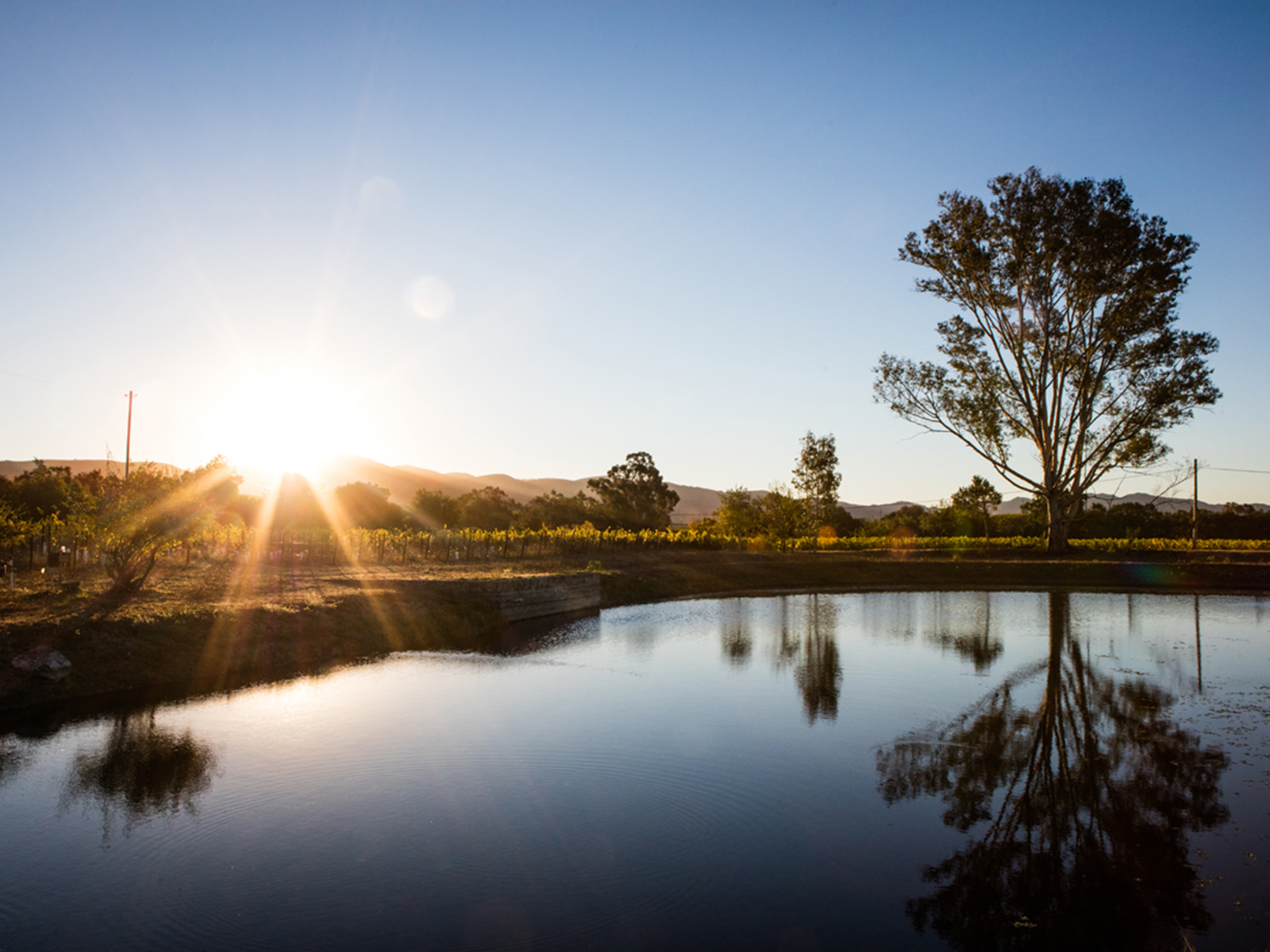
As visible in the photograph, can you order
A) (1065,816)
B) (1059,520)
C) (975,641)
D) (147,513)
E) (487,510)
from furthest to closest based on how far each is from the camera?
(487,510) → (1059,520) → (975,641) → (147,513) → (1065,816)

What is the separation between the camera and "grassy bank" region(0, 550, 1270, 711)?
1439cm

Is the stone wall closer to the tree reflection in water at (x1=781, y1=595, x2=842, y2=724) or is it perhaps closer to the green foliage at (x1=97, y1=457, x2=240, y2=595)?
the green foliage at (x1=97, y1=457, x2=240, y2=595)

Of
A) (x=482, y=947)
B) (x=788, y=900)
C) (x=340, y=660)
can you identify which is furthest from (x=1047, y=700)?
(x=340, y=660)

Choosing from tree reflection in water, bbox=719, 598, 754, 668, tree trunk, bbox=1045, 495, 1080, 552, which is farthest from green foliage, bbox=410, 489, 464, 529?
tree trunk, bbox=1045, 495, 1080, 552

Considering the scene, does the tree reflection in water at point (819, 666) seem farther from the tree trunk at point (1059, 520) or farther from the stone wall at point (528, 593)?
the tree trunk at point (1059, 520)

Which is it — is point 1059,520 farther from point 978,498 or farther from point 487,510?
point 487,510

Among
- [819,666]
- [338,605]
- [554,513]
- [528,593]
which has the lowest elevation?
[819,666]

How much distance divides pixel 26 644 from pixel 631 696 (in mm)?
10320

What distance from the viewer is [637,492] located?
9006 cm

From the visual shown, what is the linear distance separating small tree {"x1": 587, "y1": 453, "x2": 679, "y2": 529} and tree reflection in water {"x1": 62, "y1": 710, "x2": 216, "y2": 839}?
75.6 m

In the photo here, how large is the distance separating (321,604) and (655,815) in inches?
548

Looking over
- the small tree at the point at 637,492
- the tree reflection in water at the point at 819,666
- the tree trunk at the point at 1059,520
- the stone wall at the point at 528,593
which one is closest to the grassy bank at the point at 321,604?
the stone wall at the point at 528,593

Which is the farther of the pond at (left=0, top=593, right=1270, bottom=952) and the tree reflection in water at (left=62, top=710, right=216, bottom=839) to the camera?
the tree reflection in water at (left=62, top=710, right=216, bottom=839)

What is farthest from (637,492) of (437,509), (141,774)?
(141,774)
